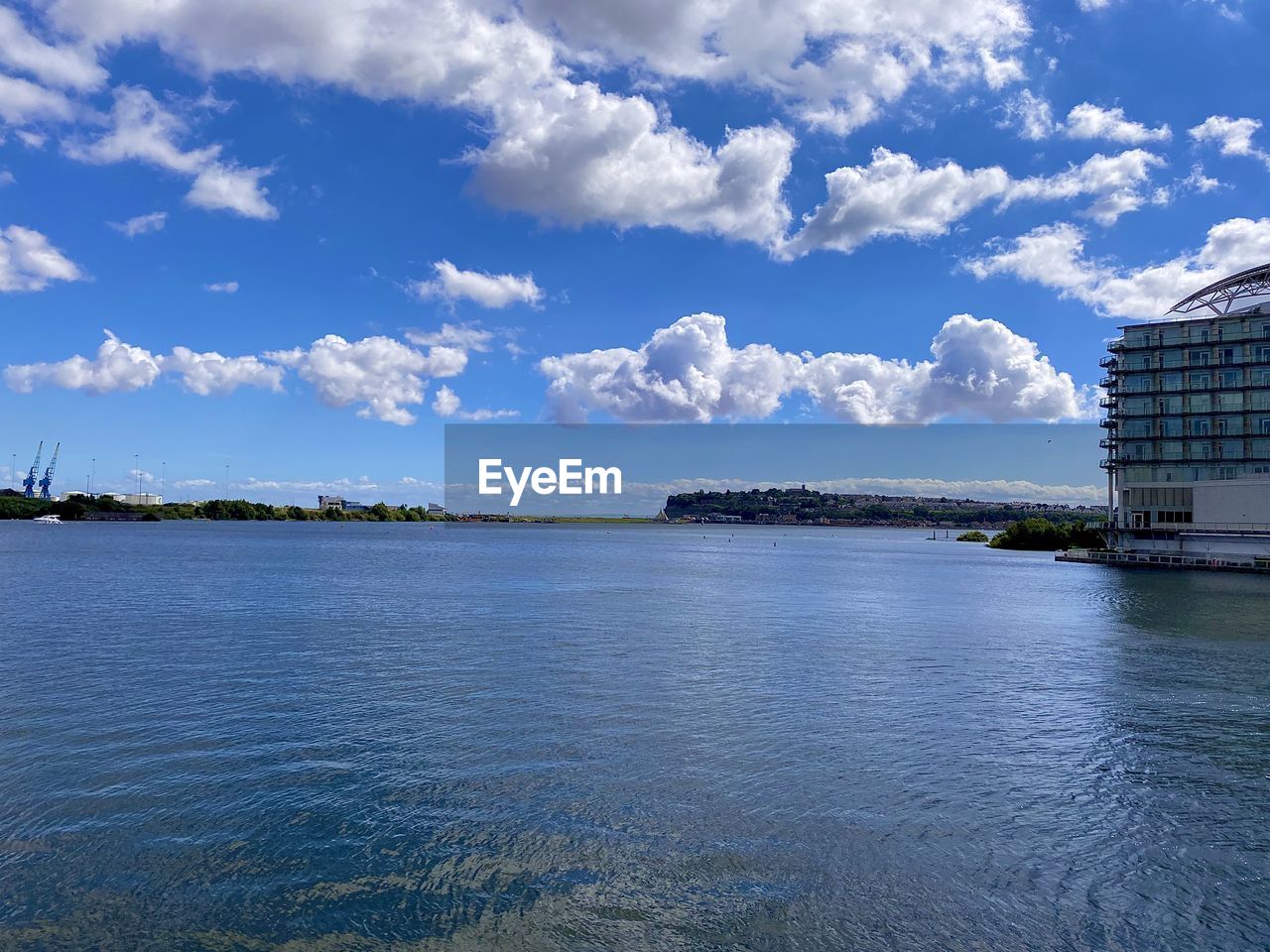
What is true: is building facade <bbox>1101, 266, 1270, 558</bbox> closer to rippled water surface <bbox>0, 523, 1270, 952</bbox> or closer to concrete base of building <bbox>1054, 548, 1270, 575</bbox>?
concrete base of building <bbox>1054, 548, 1270, 575</bbox>

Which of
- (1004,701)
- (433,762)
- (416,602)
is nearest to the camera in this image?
(433,762)

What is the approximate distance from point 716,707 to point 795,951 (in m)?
15.0

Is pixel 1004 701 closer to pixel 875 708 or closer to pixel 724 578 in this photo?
pixel 875 708

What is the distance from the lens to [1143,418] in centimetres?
12125

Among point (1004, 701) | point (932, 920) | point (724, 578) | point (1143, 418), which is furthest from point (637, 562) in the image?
A: point (932, 920)

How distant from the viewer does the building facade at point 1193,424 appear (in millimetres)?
110000

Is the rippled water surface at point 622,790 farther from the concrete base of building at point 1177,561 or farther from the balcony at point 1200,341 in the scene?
the balcony at point 1200,341

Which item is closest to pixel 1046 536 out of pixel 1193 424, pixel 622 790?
pixel 1193 424

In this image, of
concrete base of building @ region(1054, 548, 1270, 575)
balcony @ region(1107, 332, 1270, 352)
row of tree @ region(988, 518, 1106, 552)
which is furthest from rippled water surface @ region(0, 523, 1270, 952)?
row of tree @ region(988, 518, 1106, 552)

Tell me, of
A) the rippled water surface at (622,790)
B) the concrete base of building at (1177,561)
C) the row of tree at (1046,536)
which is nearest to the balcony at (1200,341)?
the concrete base of building at (1177,561)

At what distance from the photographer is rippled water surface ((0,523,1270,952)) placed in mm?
12867

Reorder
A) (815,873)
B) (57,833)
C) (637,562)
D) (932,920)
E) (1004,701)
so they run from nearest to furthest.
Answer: (932,920)
(815,873)
(57,833)
(1004,701)
(637,562)

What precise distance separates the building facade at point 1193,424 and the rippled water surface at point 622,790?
79924mm

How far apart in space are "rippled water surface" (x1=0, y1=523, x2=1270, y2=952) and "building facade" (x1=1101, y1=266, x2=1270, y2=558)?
7992cm
